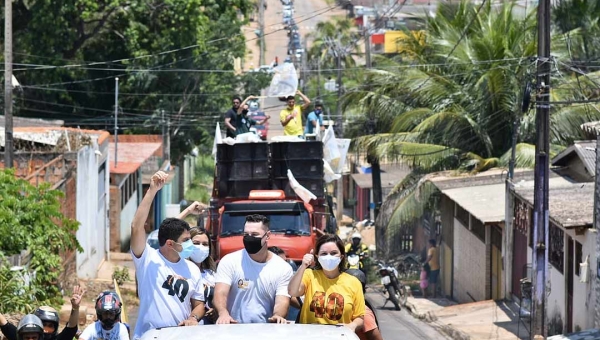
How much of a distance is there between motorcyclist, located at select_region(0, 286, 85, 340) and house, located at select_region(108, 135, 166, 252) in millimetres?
21732

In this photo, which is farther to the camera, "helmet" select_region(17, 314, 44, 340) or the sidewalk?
the sidewalk

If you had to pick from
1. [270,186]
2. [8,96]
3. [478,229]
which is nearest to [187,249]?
[270,186]

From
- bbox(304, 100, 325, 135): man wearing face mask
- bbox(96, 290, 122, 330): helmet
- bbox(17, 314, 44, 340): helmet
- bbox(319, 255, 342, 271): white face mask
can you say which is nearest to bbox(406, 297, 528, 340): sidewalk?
bbox(304, 100, 325, 135): man wearing face mask

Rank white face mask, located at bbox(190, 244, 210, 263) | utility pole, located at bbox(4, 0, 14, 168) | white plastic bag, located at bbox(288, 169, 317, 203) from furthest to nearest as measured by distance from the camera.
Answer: utility pole, located at bbox(4, 0, 14, 168) < white plastic bag, located at bbox(288, 169, 317, 203) < white face mask, located at bbox(190, 244, 210, 263)

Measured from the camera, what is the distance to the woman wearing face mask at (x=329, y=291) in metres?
8.16

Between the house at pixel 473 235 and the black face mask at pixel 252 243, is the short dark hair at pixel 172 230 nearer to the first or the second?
the black face mask at pixel 252 243

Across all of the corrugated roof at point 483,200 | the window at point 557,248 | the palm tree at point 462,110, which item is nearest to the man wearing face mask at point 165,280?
the window at point 557,248

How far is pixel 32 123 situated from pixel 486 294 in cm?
1639

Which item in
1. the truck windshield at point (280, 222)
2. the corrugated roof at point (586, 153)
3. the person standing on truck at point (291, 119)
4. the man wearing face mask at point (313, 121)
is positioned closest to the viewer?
the truck windshield at point (280, 222)

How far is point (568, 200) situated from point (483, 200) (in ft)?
13.7

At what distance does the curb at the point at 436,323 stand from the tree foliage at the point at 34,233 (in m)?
6.92

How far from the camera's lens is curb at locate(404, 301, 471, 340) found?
68.4 ft

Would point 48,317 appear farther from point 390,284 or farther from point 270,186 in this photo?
point 390,284

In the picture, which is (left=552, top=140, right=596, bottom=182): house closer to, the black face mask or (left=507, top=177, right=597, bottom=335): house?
(left=507, top=177, right=597, bottom=335): house
